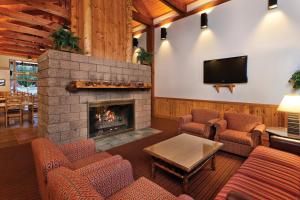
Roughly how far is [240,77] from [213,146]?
266 cm

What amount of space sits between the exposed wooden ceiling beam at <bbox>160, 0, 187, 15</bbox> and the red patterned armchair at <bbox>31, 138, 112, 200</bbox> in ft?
15.4

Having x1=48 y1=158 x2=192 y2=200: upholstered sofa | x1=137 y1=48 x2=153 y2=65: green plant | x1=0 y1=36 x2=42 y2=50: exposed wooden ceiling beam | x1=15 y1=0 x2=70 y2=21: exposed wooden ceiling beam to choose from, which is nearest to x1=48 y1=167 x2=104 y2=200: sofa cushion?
x1=48 y1=158 x2=192 y2=200: upholstered sofa

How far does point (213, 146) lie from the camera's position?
2289 millimetres

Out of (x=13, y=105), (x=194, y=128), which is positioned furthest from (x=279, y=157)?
(x=13, y=105)

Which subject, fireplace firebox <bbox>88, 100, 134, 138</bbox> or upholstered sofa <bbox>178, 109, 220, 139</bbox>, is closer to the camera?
upholstered sofa <bbox>178, 109, 220, 139</bbox>

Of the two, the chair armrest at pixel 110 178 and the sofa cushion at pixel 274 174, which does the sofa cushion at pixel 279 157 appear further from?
the chair armrest at pixel 110 178

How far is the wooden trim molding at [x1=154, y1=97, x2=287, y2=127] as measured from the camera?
3.66 meters

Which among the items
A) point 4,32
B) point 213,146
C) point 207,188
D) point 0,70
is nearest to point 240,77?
point 213,146

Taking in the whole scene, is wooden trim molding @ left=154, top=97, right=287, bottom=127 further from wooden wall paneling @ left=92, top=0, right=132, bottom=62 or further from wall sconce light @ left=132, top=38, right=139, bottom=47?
wall sconce light @ left=132, top=38, right=139, bottom=47

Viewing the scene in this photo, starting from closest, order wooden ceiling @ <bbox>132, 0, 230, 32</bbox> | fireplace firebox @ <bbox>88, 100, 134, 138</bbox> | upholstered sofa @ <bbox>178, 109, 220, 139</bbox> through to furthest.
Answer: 1. upholstered sofa @ <bbox>178, 109, 220, 139</bbox>
2. fireplace firebox @ <bbox>88, 100, 134, 138</bbox>
3. wooden ceiling @ <bbox>132, 0, 230, 32</bbox>

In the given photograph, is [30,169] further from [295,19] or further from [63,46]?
[295,19]

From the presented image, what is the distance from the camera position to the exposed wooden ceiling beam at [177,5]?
4699 mm

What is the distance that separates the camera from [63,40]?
2904 millimetres

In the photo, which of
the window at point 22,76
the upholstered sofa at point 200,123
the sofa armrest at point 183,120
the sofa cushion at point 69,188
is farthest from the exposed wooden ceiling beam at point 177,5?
the window at point 22,76
